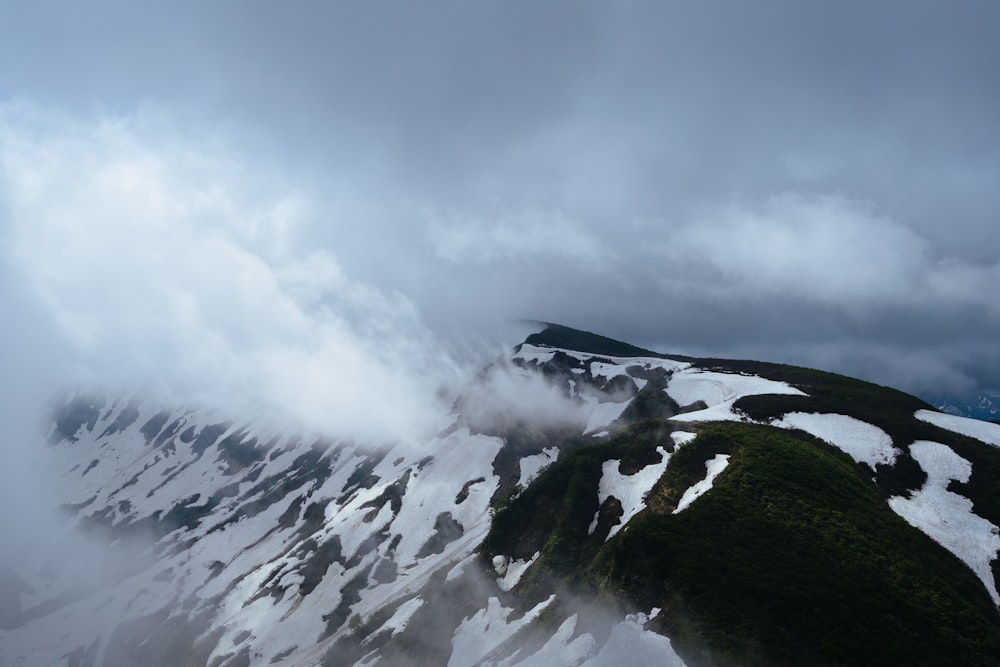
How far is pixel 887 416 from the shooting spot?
68.9 metres

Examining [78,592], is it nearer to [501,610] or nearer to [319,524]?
[319,524]

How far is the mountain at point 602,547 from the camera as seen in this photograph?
38406 millimetres

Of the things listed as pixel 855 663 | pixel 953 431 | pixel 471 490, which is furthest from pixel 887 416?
pixel 471 490

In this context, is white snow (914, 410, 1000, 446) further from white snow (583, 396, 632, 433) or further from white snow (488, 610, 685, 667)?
white snow (583, 396, 632, 433)

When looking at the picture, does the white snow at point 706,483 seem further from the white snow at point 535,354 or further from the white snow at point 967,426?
the white snow at point 535,354

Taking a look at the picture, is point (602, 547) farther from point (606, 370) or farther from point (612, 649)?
point (606, 370)

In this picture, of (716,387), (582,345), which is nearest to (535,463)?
(716,387)

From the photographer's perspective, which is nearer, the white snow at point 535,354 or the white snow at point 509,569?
the white snow at point 509,569

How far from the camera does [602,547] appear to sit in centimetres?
5375

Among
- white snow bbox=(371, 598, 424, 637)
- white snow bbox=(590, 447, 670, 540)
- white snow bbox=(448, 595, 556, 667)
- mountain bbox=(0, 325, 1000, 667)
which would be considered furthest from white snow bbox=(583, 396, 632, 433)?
Result: white snow bbox=(448, 595, 556, 667)

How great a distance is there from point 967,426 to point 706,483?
125 feet


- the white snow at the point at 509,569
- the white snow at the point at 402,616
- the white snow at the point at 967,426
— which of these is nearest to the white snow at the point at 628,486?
the white snow at the point at 509,569

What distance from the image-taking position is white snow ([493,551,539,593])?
61.4 meters

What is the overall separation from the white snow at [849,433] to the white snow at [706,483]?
1586 centimetres
